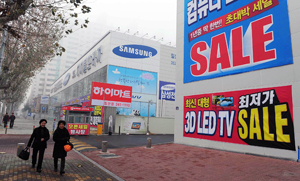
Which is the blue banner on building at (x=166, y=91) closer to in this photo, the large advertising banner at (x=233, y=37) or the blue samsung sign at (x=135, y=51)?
the blue samsung sign at (x=135, y=51)

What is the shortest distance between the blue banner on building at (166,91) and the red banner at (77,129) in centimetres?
1862

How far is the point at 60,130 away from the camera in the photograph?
7.05 meters

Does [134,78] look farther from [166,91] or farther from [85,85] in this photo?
[85,85]

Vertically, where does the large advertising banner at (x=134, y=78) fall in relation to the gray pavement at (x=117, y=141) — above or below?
above

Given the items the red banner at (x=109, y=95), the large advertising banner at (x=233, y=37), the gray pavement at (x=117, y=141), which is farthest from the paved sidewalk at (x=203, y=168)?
the red banner at (x=109, y=95)

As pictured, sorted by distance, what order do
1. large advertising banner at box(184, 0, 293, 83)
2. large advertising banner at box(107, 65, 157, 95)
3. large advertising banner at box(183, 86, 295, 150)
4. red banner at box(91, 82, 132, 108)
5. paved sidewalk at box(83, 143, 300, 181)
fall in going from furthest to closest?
large advertising banner at box(107, 65, 157, 95) < red banner at box(91, 82, 132, 108) < large advertising banner at box(184, 0, 293, 83) < large advertising banner at box(183, 86, 295, 150) < paved sidewalk at box(83, 143, 300, 181)

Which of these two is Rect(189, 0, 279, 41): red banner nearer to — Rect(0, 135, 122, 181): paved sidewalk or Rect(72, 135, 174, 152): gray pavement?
A: Rect(72, 135, 174, 152): gray pavement

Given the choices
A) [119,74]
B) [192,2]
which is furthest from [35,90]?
[192,2]

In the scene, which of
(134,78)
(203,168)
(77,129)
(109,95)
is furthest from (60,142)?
(134,78)

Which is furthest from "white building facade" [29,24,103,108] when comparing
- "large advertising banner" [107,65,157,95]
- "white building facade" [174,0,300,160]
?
"white building facade" [174,0,300,160]

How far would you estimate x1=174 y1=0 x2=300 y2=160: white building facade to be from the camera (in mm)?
10398

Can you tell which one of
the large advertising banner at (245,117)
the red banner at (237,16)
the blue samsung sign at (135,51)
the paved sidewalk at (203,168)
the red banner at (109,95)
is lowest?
the paved sidewalk at (203,168)

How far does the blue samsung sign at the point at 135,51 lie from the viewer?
3297 cm

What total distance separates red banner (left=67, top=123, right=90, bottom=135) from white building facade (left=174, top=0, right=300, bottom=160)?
9505 mm
